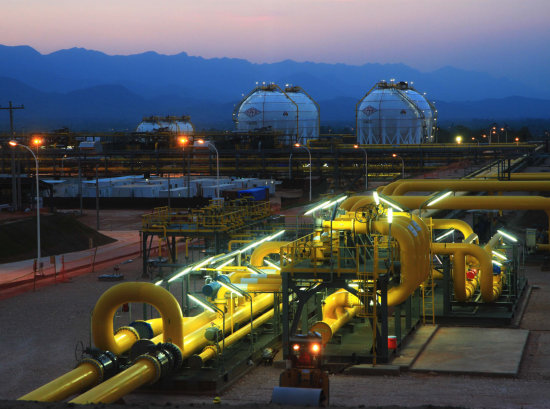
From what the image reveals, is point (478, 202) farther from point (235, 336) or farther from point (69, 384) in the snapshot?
point (69, 384)

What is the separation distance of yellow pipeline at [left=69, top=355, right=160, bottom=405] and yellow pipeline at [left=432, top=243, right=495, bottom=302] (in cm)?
1117

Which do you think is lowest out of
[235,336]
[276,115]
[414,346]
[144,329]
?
[414,346]

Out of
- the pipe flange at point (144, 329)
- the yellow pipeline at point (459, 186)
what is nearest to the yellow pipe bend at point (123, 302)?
the pipe flange at point (144, 329)

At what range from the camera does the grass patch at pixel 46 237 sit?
1556 inches

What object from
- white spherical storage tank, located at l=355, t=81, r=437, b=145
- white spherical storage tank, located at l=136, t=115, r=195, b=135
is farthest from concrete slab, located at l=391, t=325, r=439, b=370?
white spherical storage tank, located at l=136, t=115, r=195, b=135

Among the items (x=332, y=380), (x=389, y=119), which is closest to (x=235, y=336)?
(x=332, y=380)

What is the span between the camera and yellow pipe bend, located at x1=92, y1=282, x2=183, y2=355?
53.9 feet

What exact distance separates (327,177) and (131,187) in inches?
885

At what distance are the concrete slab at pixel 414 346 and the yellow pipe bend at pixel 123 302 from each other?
516 centimetres

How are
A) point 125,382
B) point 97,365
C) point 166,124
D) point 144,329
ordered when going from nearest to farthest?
point 125,382 < point 97,365 < point 144,329 < point 166,124

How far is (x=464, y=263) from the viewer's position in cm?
2450

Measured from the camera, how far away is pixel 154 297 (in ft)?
54.5

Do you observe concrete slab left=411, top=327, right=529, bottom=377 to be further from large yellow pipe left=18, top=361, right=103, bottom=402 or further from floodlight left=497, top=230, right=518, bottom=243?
floodlight left=497, top=230, right=518, bottom=243

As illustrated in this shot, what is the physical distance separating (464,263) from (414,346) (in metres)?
4.73
